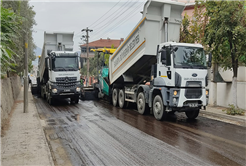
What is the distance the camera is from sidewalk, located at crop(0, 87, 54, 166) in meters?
5.05

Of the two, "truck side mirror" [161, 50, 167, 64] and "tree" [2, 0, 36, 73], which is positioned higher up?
"tree" [2, 0, 36, 73]

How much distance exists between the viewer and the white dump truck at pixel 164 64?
905cm

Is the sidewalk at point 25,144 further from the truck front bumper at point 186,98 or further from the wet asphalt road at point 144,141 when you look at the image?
the truck front bumper at point 186,98

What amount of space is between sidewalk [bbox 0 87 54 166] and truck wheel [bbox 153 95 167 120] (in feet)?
14.7

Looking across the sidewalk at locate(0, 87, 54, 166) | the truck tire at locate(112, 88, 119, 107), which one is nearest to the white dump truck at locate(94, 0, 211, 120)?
the truck tire at locate(112, 88, 119, 107)

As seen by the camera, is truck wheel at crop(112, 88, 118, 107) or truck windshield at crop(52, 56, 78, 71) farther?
truck windshield at crop(52, 56, 78, 71)

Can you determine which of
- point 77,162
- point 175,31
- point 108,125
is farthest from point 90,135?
point 175,31

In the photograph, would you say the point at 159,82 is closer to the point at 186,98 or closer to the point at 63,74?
the point at 186,98

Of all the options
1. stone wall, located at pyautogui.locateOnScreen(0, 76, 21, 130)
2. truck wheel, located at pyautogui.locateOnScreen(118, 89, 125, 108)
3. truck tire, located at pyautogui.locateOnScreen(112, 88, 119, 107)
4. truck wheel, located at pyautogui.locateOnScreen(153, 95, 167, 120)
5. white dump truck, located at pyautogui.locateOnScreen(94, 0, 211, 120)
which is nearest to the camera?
stone wall, located at pyautogui.locateOnScreen(0, 76, 21, 130)

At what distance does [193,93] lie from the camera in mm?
9164

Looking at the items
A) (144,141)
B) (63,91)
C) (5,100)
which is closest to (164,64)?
(144,141)

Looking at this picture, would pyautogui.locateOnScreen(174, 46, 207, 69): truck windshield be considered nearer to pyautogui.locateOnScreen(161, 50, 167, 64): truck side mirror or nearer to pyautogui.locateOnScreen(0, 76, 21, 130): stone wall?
pyautogui.locateOnScreen(161, 50, 167, 64): truck side mirror

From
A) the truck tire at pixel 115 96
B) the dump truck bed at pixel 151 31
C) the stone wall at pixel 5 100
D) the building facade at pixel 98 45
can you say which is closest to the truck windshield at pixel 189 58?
the dump truck bed at pixel 151 31

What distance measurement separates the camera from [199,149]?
603 cm
